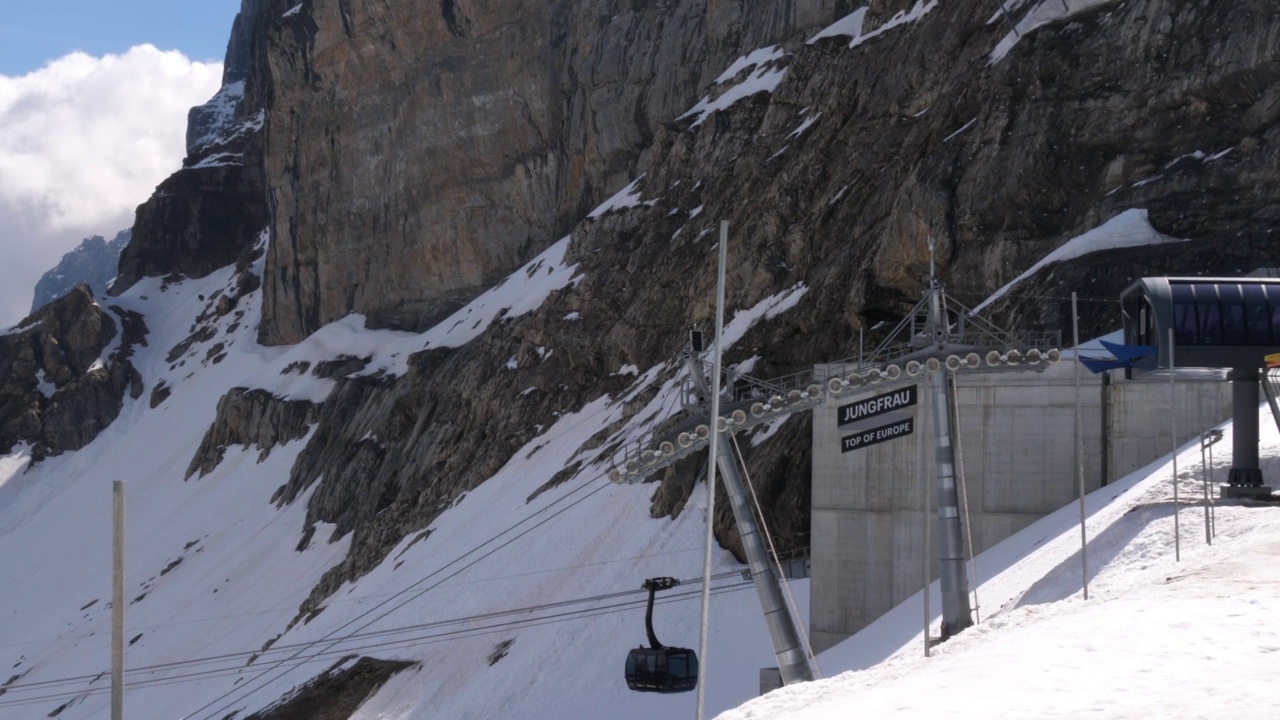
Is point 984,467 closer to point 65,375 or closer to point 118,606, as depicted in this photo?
point 118,606

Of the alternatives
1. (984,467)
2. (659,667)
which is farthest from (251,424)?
(659,667)

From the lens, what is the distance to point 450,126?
110 m

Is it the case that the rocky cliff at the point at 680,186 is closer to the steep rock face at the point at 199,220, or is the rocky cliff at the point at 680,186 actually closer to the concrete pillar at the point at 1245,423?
the concrete pillar at the point at 1245,423

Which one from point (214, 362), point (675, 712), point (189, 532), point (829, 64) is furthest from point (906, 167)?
point (214, 362)

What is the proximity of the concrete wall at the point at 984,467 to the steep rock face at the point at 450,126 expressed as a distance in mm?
52335

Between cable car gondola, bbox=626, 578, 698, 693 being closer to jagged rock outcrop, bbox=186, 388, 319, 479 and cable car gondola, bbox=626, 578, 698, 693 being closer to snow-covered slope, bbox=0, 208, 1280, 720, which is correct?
snow-covered slope, bbox=0, 208, 1280, 720

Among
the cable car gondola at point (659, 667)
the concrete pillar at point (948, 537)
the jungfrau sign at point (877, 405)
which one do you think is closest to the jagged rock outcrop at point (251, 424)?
the jungfrau sign at point (877, 405)

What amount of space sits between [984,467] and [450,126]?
267 ft

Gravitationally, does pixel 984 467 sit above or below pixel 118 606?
below

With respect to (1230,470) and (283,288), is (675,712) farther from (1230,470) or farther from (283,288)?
(283,288)

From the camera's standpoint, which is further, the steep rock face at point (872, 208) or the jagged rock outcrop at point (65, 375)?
the jagged rock outcrop at point (65, 375)

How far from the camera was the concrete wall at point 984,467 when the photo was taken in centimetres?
3431

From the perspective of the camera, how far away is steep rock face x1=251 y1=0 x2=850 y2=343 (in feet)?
314

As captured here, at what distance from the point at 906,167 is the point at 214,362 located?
3891 inches
